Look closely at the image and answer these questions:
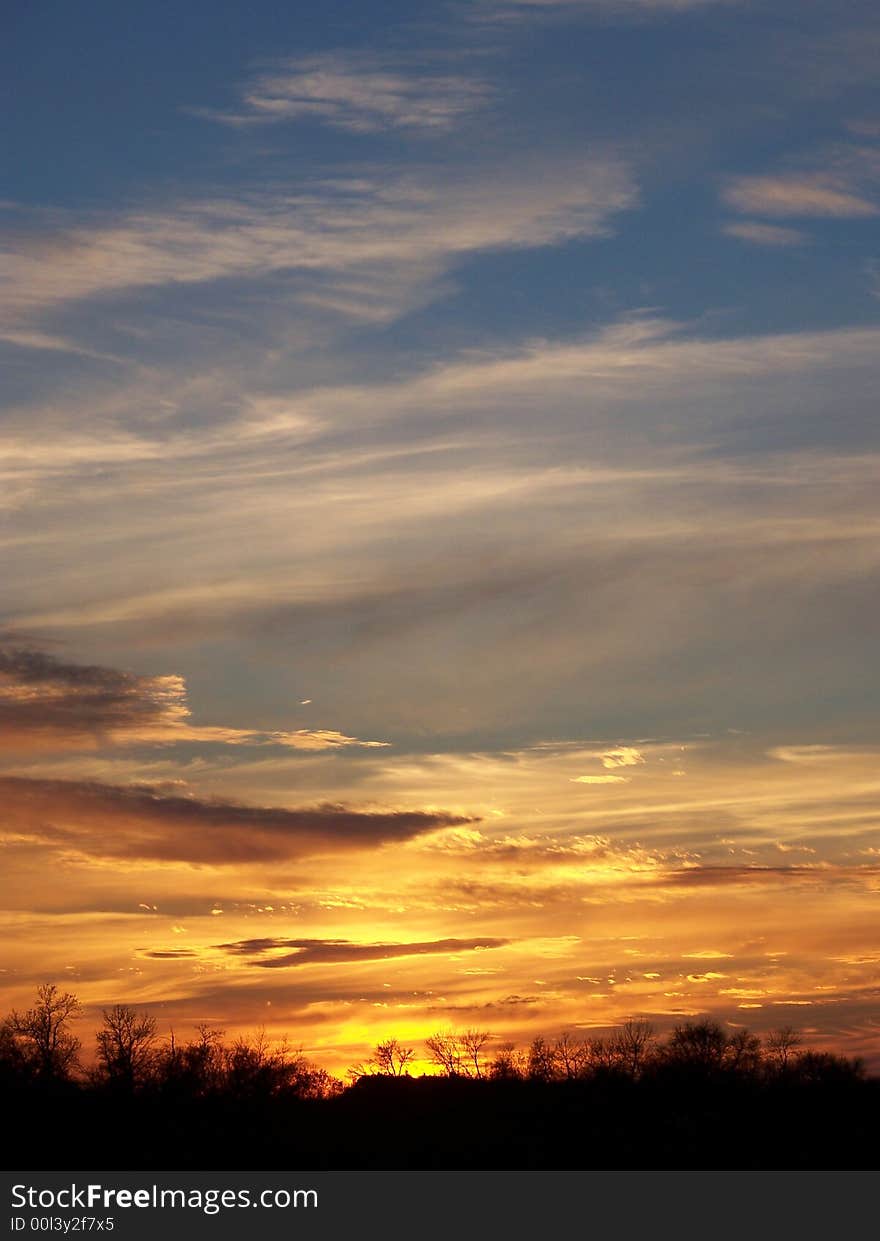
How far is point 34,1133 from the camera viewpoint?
11844 centimetres

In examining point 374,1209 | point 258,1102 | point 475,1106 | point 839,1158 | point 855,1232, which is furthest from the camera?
point 475,1106

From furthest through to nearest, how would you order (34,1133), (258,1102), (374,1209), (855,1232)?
(258,1102)
(34,1133)
(374,1209)
(855,1232)

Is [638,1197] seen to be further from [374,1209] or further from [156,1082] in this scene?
[156,1082]

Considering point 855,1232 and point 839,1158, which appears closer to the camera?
point 855,1232

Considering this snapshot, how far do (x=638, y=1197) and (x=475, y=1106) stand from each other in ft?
146

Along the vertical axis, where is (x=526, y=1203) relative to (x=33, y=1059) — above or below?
below

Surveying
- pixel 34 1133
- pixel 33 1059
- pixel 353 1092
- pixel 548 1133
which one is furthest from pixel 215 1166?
pixel 353 1092

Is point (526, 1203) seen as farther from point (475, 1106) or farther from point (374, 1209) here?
point (475, 1106)

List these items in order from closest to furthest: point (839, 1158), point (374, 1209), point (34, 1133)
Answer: point (374, 1209) → point (34, 1133) → point (839, 1158)

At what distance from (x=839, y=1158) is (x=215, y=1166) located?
2079 inches

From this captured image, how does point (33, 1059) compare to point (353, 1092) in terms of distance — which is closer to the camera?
point (33, 1059)

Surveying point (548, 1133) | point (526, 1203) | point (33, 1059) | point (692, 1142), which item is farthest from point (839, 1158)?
point (33, 1059)

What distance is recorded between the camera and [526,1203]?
10819 cm

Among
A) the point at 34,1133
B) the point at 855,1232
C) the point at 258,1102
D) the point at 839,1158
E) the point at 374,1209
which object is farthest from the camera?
the point at 258,1102
